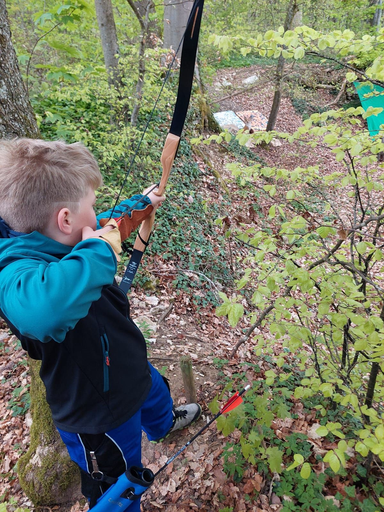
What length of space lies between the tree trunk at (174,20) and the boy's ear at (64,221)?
26.8 feet

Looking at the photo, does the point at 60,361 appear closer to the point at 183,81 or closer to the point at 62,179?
the point at 62,179

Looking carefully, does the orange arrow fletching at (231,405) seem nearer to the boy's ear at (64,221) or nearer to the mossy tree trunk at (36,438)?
the mossy tree trunk at (36,438)

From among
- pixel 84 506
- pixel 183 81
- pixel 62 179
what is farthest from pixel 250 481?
pixel 183 81

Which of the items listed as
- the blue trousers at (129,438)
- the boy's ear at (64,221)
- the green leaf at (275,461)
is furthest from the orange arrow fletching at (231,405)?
the boy's ear at (64,221)

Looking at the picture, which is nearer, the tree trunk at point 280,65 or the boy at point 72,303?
the boy at point 72,303

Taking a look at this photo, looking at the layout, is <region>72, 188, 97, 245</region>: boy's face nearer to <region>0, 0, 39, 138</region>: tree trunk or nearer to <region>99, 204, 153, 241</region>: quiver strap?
<region>99, 204, 153, 241</region>: quiver strap

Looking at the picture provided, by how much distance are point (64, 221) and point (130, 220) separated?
55 cm

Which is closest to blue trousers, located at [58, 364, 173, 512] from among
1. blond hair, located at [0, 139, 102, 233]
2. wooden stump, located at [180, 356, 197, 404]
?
wooden stump, located at [180, 356, 197, 404]

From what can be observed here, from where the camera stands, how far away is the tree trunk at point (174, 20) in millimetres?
7621

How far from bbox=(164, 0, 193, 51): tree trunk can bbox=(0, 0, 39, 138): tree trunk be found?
6.53 m

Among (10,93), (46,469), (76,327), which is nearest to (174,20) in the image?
(10,93)

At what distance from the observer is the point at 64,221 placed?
1138 mm

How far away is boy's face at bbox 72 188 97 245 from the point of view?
1186 millimetres

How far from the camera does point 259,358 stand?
351 centimetres
